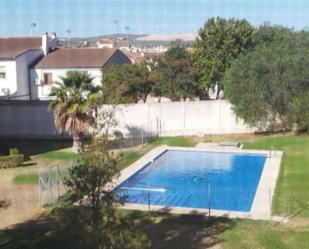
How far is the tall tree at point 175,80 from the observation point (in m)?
42.7

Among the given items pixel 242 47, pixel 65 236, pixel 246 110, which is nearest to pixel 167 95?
pixel 242 47

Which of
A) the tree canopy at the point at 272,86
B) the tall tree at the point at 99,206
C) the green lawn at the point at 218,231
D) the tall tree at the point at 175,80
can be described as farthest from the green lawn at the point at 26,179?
the tall tree at the point at 175,80

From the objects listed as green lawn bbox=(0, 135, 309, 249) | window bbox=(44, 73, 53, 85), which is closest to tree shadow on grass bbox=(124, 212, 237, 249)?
green lawn bbox=(0, 135, 309, 249)

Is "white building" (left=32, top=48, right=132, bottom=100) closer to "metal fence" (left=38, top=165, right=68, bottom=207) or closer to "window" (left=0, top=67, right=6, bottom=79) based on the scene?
"window" (left=0, top=67, right=6, bottom=79)

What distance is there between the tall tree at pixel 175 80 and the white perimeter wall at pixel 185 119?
807 cm

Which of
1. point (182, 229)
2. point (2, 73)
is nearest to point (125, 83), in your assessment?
point (2, 73)

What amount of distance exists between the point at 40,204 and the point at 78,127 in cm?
809

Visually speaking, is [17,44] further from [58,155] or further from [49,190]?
[49,190]

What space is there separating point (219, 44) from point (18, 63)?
16111mm

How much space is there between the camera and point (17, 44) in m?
48.1

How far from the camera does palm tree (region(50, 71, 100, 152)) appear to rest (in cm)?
2828

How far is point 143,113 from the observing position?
113 feet

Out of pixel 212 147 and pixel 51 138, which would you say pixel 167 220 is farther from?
pixel 51 138

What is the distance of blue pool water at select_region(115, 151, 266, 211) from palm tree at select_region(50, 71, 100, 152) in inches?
167
